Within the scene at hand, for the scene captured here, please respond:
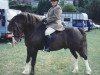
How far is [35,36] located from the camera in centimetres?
923

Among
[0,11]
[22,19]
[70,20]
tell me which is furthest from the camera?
[70,20]

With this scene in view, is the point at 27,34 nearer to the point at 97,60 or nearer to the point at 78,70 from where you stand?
the point at 78,70

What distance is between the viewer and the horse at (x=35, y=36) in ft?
29.9

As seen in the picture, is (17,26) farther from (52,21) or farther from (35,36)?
(52,21)

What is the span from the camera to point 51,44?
9.50 metres

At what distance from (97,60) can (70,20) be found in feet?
90.9

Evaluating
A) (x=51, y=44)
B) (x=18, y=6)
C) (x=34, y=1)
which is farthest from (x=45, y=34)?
(x=34, y=1)

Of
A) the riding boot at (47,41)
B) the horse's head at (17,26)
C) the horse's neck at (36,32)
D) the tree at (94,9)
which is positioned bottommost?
the tree at (94,9)

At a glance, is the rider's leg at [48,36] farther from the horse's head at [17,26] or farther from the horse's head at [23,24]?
the horse's head at [17,26]

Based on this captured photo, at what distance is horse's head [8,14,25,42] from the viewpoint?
29.5ft

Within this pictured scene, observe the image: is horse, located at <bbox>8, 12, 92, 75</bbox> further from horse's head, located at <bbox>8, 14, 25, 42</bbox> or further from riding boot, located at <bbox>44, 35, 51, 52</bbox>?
riding boot, located at <bbox>44, 35, 51, 52</bbox>

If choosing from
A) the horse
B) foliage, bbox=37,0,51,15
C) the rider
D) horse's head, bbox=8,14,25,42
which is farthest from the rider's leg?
foliage, bbox=37,0,51,15

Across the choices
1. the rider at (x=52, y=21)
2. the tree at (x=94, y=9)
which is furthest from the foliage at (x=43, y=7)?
the rider at (x=52, y=21)

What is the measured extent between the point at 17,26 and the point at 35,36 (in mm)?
650
